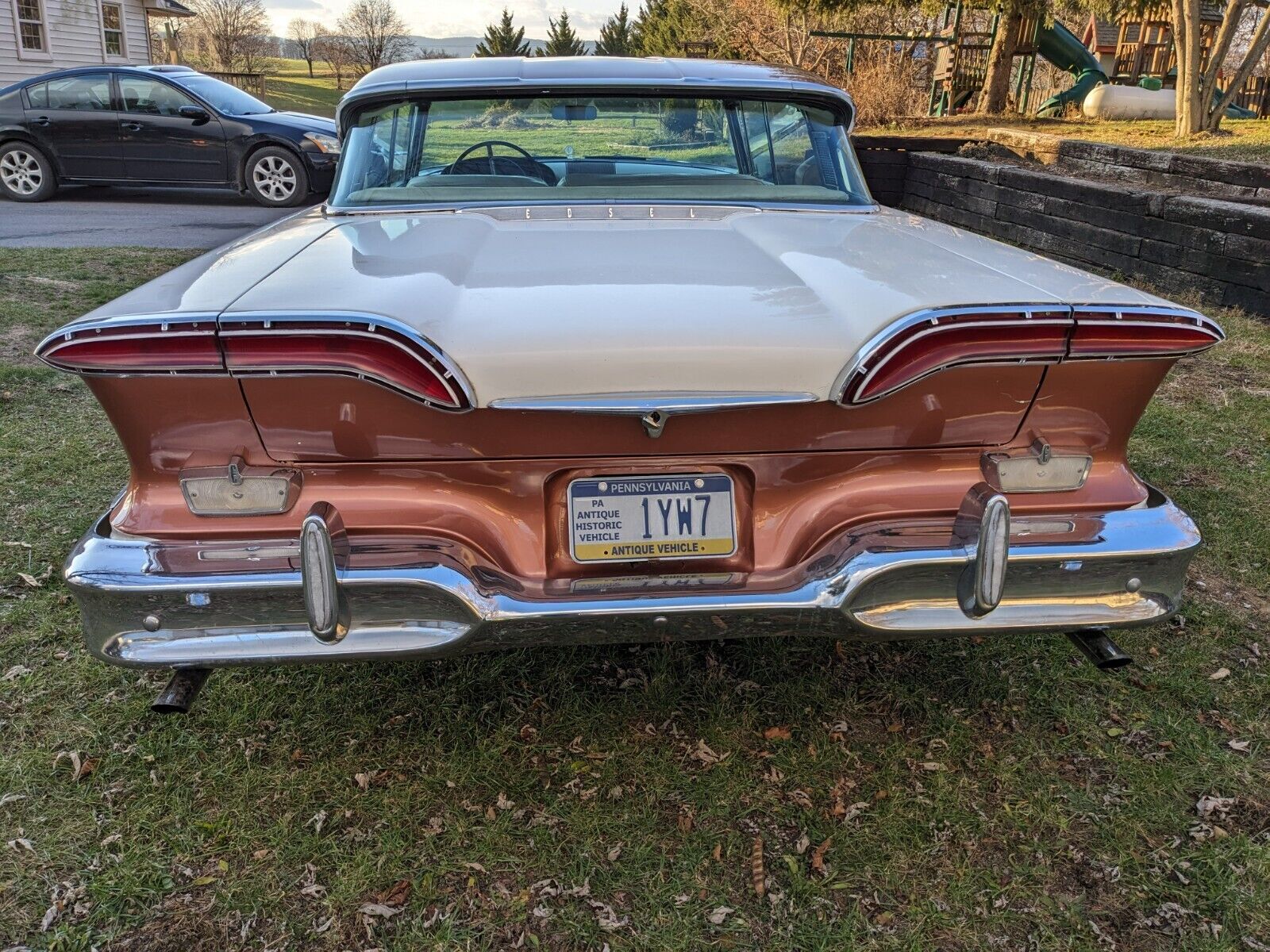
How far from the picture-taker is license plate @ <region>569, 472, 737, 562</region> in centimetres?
209

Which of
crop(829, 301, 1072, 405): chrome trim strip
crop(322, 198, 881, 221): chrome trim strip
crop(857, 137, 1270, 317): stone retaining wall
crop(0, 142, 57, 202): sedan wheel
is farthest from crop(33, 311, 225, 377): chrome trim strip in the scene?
crop(0, 142, 57, 202): sedan wheel

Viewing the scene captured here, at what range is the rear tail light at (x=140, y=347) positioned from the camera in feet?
6.23

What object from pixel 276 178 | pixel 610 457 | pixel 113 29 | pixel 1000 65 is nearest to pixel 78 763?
pixel 610 457

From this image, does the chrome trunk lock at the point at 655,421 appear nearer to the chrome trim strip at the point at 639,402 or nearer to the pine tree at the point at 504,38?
the chrome trim strip at the point at 639,402

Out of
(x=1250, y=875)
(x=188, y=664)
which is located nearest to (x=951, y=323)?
(x=1250, y=875)

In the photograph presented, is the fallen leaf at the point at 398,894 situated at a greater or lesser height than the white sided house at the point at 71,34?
lesser

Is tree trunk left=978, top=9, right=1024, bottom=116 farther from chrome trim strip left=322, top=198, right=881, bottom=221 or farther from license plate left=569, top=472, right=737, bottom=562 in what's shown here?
license plate left=569, top=472, right=737, bottom=562

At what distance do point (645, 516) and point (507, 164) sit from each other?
6.15 feet

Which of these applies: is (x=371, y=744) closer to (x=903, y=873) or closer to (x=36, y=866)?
(x=36, y=866)

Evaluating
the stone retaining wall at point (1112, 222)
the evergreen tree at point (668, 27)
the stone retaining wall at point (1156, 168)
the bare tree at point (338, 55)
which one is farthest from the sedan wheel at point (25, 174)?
the bare tree at point (338, 55)

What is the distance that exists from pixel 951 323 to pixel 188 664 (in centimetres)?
174

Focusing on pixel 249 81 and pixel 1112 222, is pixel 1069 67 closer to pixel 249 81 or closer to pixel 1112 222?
pixel 1112 222

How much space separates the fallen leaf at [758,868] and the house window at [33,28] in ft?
79.1

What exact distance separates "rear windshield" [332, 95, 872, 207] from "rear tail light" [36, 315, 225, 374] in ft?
5.26
